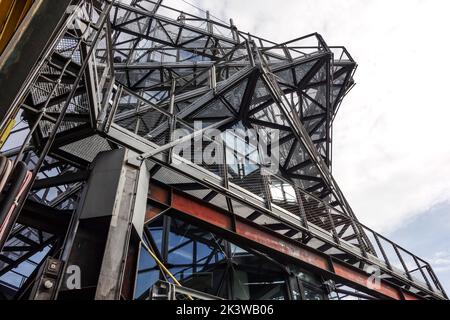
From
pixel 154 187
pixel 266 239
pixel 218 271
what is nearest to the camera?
pixel 154 187

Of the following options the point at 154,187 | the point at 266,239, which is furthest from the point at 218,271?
the point at 154,187

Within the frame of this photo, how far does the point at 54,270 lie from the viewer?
4457mm

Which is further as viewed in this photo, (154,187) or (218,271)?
(218,271)

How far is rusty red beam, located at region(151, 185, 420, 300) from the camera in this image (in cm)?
738

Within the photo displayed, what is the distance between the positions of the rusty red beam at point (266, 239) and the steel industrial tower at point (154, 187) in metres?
0.03

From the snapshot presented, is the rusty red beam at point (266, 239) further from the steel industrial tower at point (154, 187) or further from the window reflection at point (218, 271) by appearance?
the window reflection at point (218, 271)

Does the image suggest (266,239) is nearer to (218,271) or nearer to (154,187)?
(154,187)

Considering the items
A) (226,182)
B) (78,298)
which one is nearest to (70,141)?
(78,298)


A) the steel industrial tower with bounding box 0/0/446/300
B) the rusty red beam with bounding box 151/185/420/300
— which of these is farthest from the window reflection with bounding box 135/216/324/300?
the rusty red beam with bounding box 151/185/420/300

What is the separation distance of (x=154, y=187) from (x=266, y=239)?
11.4 feet

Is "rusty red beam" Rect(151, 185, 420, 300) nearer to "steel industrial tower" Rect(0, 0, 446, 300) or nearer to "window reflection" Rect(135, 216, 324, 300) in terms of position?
"steel industrial tower" Rect(0, 0, 446, 300)

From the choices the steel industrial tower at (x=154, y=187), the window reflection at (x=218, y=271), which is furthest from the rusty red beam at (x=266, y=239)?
the window reflection at (x=218, y=271)

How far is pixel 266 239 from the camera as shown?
8.62 metres
